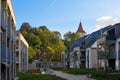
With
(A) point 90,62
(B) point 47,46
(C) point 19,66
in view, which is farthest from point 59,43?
(C) point 19,66

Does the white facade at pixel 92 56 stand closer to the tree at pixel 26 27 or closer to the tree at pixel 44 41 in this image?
the tree at pixel 44 41

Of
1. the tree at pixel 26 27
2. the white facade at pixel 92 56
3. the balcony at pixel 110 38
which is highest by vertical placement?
the tree at pixel 26 27

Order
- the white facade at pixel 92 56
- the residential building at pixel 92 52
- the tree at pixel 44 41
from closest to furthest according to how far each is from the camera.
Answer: the residential building at pixel 92 52
the white facade at pixel 92 56
the tree at pixel 44 41

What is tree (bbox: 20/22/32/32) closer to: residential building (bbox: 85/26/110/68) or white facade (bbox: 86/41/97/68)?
residential building (bbox: 85/26/110/68)

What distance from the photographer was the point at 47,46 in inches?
4668

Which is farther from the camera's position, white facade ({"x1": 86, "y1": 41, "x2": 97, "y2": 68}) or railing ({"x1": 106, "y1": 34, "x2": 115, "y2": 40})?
white facade ({"x1": 86, "y1": 41, "x2": 97, "y2": 68})

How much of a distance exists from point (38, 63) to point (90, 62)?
1872 inches

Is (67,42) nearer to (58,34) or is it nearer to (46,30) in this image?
(58,34)

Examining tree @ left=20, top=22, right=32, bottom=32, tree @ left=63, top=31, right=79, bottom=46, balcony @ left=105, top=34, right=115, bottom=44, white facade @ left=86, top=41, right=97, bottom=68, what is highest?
tree @ left=20, top=22, right=32, bottom=32

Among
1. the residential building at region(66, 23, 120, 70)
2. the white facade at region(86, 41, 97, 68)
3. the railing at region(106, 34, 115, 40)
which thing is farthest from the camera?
the white facade at region(86, 41, 97, 68)

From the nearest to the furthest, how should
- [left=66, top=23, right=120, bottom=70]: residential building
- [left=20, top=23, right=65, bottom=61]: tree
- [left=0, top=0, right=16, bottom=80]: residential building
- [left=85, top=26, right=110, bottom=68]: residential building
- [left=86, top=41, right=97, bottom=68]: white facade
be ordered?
[left=0, top=0, right=16, bottom=80]: residential building, [left=66, top=23, right=120, bottom=70]: residential building, [left=85, top=26, right=110, bottom=68]: residential building, [left=86, top=41, right=97, bottom=68]: white facade, [left=20, top=23, right=65, bottom=61]: tree

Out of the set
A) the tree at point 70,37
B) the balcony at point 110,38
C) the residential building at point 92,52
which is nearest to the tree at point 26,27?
the tree at point 70,37

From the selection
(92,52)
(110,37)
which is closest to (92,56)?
(92,52)

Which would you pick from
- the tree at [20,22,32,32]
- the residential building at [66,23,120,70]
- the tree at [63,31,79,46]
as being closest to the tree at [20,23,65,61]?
the tree at [20,22,32,32]
